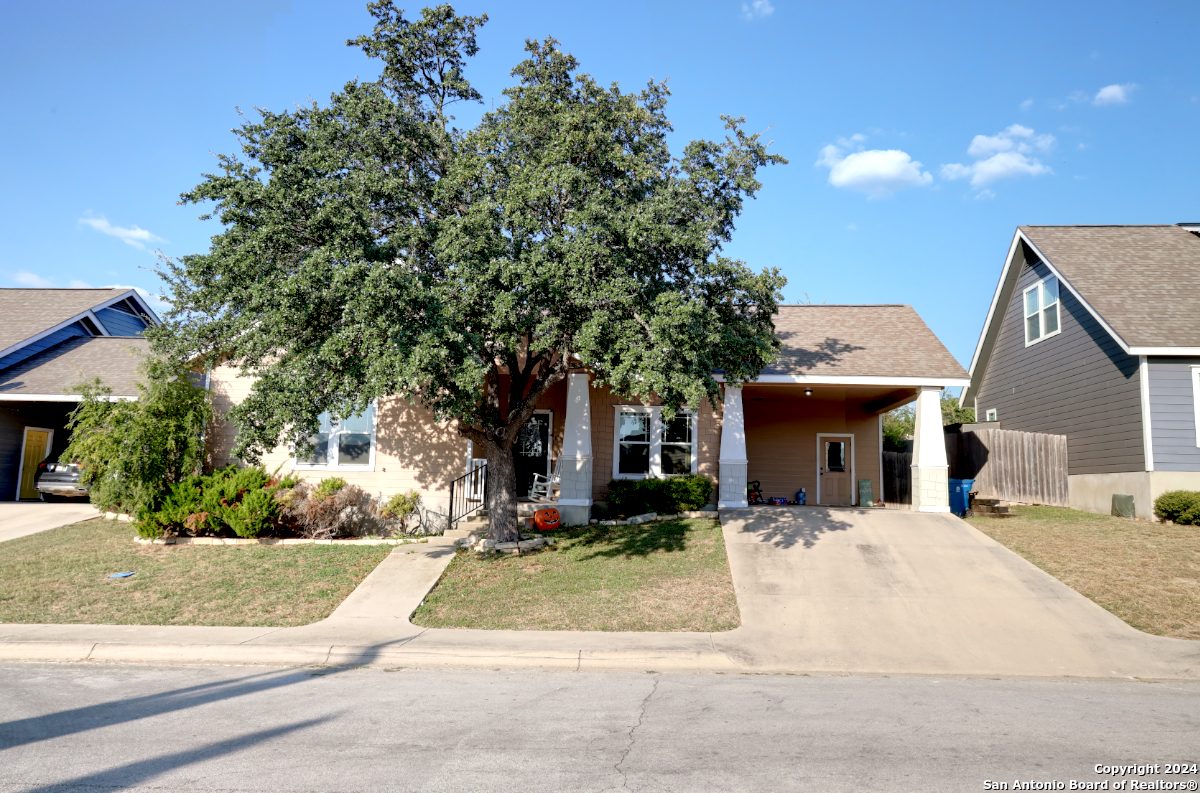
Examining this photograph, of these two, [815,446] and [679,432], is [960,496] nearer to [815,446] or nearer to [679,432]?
[815,446]

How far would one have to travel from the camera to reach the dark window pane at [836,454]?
1933 cm

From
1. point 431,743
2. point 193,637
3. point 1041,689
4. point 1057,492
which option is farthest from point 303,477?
point 1057,492

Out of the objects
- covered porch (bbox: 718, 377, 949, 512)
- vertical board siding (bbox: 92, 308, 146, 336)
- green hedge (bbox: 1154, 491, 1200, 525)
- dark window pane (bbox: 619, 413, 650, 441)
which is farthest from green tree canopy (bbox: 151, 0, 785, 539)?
vertical board siding (bbox: 92, 308, 146, 336)

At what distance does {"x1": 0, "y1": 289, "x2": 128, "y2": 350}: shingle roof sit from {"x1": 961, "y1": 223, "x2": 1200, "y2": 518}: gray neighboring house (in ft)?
84.7

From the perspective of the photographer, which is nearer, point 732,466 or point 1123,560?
point 1123,560

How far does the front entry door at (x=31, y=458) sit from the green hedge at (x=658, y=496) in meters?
16.4

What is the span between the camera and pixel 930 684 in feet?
24.4

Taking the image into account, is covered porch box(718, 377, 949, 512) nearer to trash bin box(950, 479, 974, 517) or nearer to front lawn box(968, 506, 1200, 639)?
trash bin box(950, 479, 974, 517)

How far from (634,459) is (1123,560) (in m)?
9.38

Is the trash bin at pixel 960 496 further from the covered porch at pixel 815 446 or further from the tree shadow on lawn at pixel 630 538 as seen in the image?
the tree shadow on lawn at pixel 630 538

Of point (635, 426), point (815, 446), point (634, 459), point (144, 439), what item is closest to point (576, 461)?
point (634, 459)

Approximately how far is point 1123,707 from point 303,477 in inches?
566

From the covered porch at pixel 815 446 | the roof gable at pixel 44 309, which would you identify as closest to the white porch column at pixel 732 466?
the covered porch at pixel 815 446

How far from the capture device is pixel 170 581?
11.1 metres
